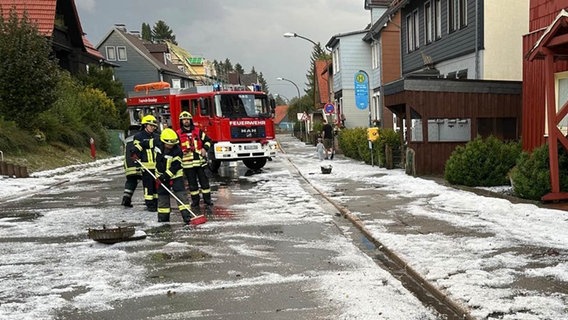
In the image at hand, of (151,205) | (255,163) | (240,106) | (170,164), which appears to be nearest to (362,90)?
(255,163)

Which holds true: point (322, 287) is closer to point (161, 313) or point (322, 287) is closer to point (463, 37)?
point (161, 313)

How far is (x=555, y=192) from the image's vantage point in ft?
28.8

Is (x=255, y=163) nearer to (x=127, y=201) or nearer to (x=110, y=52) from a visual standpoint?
(x=127, y=201)

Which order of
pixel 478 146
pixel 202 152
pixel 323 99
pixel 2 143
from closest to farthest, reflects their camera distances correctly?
pixel 202 152 < pixel 478 146 < pixel 2 143 < pixel 323 99

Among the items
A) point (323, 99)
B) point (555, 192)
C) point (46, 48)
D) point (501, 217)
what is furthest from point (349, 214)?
point (323, 99)

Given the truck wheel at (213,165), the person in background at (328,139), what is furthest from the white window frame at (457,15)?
the truck wheel at (213,165)

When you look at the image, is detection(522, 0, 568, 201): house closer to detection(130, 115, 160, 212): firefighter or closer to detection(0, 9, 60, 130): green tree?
detection(130, 115, 160, 212): firefighter

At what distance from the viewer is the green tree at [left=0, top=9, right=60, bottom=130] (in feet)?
65.3

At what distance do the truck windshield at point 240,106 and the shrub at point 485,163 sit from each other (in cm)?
805

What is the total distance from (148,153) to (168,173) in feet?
4.39

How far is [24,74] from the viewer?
20031 millimetres

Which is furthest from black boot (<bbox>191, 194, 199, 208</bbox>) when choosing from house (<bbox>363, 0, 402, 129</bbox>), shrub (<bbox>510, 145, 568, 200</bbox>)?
house (<bbox>363, 0, 402, 129</bbox>)

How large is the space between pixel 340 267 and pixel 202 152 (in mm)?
5462

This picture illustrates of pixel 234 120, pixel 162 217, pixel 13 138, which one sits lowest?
pixel 162 217
